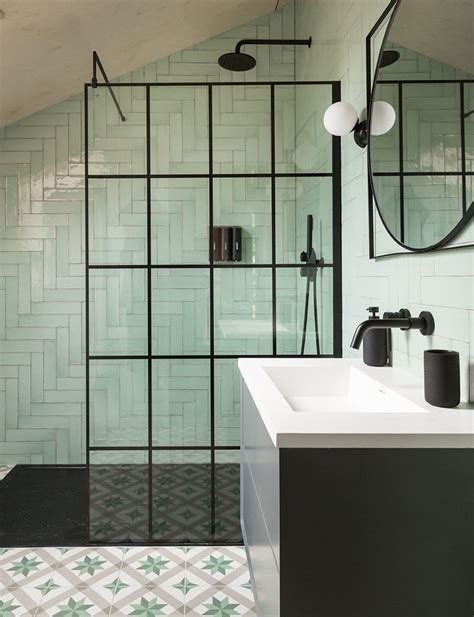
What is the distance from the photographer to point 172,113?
2.23 m

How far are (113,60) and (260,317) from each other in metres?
1.92

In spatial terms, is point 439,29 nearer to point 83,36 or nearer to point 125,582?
point 83,36

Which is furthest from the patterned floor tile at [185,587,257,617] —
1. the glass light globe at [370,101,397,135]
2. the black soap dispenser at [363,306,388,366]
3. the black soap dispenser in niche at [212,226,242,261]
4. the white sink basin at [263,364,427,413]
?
the glass light globe at [370,101,397,135]

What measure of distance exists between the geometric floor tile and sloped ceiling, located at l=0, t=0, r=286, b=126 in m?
2.46

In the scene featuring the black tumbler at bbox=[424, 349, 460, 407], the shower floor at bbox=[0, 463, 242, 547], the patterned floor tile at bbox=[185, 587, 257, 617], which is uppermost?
the black tumbler at bbox=[424, 349, 460, 407]

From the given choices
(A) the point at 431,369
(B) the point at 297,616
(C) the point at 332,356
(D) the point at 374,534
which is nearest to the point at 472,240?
(A) the point at 431,369

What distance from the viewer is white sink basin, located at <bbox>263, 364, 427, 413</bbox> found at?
5.11 ft

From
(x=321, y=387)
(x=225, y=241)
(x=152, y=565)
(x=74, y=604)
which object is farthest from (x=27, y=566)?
(x=225, y=241)

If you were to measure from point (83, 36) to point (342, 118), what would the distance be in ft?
5.18

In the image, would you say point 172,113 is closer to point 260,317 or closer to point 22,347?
point 260,317

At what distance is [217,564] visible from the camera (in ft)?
7.08

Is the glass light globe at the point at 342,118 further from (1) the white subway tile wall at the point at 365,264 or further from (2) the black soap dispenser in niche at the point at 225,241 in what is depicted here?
(2) the black soap dispenser in niche at the point at 225,241

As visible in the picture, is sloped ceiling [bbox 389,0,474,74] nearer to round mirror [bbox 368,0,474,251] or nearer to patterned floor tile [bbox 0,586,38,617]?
round mirror [bbox 368,0,474,251]

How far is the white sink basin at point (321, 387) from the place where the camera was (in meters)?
1.56
